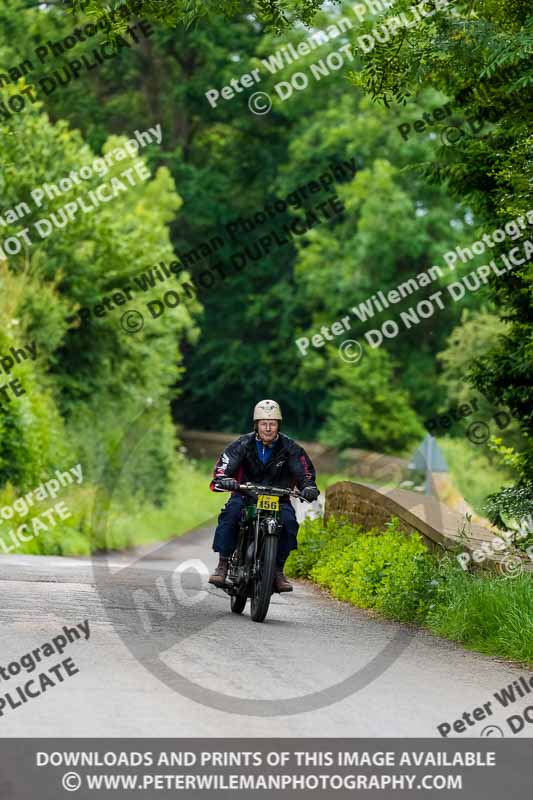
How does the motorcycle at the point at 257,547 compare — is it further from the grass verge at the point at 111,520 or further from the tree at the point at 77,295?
the tree at the point at 77,295

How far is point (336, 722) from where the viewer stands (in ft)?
24.9

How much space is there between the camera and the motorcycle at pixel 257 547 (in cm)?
1170

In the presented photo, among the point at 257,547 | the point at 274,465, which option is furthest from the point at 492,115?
the point at 257,547

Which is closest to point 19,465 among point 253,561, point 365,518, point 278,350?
point 365,518

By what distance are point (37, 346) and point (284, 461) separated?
1961 cm

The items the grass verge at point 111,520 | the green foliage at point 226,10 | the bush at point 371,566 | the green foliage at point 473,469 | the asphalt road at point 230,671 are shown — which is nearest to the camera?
the asphalt road at point 230,671

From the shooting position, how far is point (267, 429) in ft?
39.6

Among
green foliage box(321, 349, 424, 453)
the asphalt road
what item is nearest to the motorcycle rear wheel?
the asphalt road

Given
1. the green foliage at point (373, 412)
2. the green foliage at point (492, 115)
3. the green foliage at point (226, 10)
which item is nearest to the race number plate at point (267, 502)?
the green foliage at point (492, 115)

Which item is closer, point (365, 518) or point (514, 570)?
point (514, 570)

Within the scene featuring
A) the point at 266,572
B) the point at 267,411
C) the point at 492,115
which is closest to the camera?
the point at 266,572

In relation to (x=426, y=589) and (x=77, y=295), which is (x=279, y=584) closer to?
(x=426, y=589)

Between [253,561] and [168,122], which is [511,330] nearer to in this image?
[253,561]

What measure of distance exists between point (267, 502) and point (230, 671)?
9.79 ft
